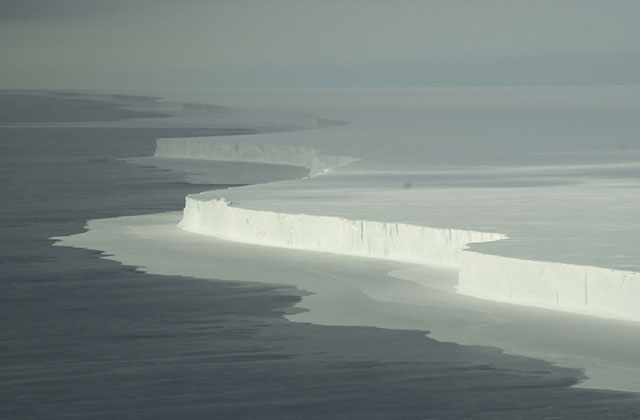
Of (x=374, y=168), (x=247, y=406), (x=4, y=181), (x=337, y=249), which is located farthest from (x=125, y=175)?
(x=247, y=406)

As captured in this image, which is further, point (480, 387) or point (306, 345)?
point (306, 345)

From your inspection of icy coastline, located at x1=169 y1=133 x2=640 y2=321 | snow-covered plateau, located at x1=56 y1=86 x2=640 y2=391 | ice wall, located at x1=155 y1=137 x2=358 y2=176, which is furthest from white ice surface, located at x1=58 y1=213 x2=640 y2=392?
ice wall, located at x1=155 y1=137 x2=358 y2=176

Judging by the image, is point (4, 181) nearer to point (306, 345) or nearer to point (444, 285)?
point (444, 285)

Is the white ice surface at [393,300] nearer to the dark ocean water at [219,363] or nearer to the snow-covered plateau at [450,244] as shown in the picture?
the snow-covered plateau at [450,244]

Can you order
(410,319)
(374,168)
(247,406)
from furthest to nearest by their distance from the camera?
(374,168), (410,319), (247,406)

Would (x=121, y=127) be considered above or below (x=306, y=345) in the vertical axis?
above

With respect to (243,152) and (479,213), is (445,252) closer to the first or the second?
(479,213)
